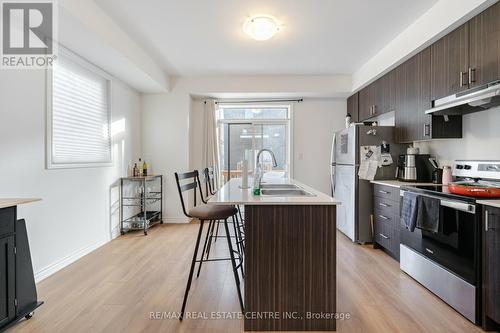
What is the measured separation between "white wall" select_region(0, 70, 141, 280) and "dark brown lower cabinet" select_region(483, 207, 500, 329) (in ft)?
11.8

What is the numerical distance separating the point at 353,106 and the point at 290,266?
404 centimetres

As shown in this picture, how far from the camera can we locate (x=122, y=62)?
341cm

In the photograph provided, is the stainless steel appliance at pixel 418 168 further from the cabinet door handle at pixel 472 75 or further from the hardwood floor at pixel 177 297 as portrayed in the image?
the cabinet door handle at pixel 472 75

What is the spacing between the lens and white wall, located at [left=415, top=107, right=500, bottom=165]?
2403 mm

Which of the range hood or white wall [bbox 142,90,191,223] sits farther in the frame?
white wall [bbox 142,90,191,223]

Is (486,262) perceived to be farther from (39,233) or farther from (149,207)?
(149,207)

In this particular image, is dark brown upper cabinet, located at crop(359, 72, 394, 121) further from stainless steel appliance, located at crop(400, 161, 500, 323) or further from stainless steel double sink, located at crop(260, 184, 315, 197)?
stainless steel double sink, located at crop(260, 184, 315, 197)

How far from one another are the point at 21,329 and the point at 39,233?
99 centimetres

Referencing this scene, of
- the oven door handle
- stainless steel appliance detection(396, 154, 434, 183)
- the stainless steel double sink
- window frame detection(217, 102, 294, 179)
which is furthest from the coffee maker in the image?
window frame detection(217, 102, 294, 179)

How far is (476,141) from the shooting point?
103 inches

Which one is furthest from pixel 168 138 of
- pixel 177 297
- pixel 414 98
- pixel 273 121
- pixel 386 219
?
pixel 414 98

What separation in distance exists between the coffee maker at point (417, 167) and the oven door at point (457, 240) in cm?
102

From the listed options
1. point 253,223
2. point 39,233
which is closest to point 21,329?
point 39,233

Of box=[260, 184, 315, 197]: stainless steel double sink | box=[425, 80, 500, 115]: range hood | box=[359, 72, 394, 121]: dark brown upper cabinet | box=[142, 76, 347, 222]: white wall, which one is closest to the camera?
box=[425, 80, 500, 115]: range hood
